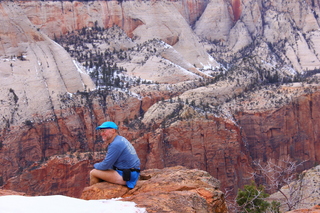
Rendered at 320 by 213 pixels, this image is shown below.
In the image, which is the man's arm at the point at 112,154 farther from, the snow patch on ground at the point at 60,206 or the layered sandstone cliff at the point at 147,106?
the layered sandstone cliff at the point at 147,106

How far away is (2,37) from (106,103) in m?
14.1

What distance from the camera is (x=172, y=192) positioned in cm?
986

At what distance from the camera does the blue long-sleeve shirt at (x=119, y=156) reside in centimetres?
1049

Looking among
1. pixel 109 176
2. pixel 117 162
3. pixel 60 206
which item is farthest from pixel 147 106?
pixel 60 206

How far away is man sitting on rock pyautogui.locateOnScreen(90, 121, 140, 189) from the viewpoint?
34.5 feet

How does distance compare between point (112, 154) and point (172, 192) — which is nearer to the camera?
point (172, 192)

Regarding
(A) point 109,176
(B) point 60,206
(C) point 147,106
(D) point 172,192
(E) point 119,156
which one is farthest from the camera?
(C) point 147,106

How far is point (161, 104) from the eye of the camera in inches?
1583

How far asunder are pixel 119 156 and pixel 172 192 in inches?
64.4

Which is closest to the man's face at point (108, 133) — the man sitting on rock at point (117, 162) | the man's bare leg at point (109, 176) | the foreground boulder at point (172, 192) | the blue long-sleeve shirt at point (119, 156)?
the man sitting on rock at point (117, 162)

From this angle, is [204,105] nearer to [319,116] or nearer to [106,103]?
[106,103]

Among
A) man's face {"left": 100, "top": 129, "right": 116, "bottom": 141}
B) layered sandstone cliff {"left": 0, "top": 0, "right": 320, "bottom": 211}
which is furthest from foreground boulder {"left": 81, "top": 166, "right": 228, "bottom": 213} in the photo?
layered sandstone cliff {"left": 0, "top": 0, "right": 320, "bottom": 211}

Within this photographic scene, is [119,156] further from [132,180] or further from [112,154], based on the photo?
[132,180]

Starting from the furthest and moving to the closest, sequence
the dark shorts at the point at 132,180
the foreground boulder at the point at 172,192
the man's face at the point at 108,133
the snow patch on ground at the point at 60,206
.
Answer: the dark shorts at the point at 132,180 < the man's face at the point at 108,133 < the foreground boulder at the point at 172,192 < the snow patch on ground at the point at 60,206
